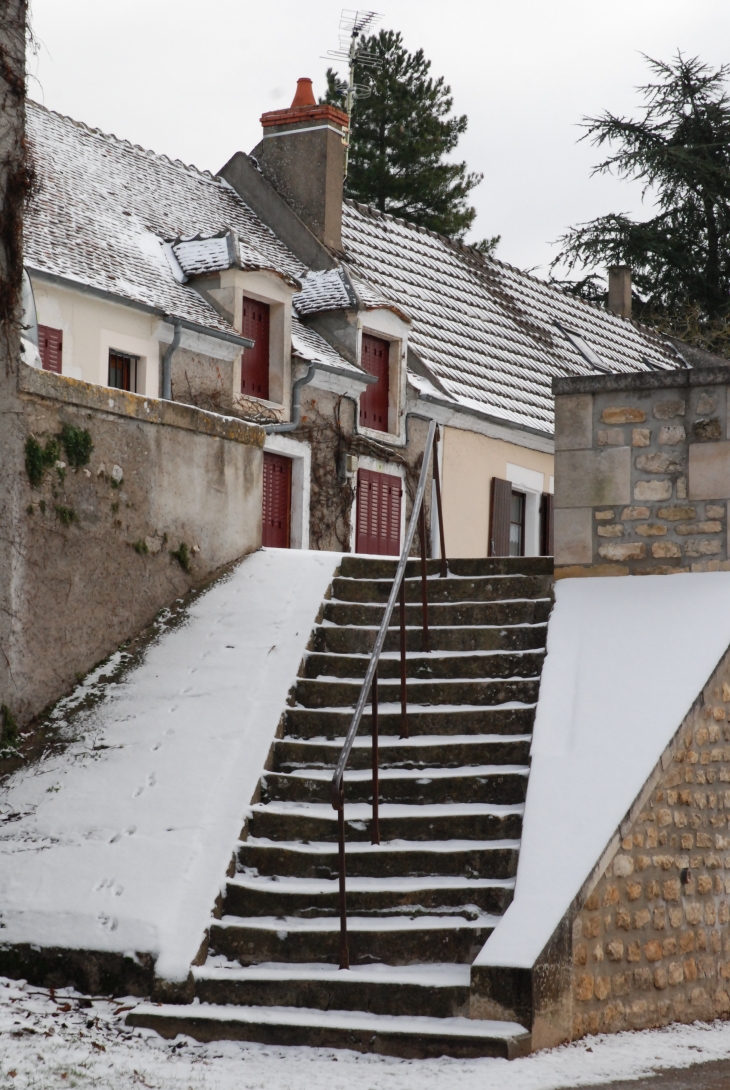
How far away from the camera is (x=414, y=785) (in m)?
7.51

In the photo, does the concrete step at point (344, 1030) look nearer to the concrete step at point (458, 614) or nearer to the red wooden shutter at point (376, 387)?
the concrete step at point (458, 614)

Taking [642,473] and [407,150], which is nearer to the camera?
[642,473]

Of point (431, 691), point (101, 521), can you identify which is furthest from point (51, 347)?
point (431, 691)

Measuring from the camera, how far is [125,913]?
6738mm

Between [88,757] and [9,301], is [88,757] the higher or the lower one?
the lower one

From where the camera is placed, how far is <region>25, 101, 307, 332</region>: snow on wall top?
1469 centimetres

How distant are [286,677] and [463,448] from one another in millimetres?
10214

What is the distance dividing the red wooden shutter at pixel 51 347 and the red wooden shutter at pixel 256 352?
8.47ft

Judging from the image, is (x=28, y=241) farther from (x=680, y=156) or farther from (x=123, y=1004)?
(x=680, y=156)

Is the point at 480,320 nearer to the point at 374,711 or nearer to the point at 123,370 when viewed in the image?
the point at 123,370

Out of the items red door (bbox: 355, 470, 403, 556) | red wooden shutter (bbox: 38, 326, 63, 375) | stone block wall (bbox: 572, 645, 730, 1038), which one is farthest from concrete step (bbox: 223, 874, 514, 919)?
red door (bbox: 355, 470, 403, 556)

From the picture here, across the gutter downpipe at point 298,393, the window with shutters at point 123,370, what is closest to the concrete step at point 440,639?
the window with shutters at point 123,370

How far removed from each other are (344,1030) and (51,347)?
30.0 feet

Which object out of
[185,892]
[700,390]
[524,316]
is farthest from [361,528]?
[185,892]
